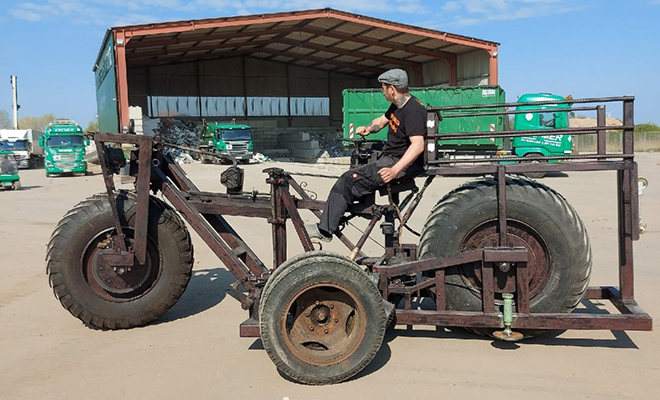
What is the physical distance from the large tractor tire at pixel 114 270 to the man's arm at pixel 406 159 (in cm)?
198

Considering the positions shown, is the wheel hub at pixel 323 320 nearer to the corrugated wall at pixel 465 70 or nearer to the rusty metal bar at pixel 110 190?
the rusty metal bar at pixel 110 190

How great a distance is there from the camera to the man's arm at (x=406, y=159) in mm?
4680

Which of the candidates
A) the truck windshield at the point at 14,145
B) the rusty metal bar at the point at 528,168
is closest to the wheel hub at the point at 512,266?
the rusty metal bar at the point at 528,168

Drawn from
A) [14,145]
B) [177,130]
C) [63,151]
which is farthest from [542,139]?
[14,145]

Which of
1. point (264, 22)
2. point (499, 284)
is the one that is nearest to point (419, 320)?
point (499, 284)

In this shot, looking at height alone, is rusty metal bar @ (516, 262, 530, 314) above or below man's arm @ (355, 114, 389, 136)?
below

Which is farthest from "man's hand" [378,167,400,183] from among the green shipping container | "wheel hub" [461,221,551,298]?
the green shipping container

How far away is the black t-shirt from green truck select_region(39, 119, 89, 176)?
24.3m

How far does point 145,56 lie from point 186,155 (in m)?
8.88

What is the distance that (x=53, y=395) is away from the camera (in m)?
3.99

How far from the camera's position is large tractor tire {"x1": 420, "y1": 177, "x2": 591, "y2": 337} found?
15.1ft

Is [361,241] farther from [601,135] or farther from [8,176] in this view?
[8,176]

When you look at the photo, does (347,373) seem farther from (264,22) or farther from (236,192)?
(264,22)

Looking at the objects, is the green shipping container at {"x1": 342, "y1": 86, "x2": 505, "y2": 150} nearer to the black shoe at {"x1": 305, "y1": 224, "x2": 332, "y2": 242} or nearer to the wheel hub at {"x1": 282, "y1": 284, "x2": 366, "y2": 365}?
the black shoe at {"x1": 305, "y1": 224, "x2": 332, "y2": 242}
